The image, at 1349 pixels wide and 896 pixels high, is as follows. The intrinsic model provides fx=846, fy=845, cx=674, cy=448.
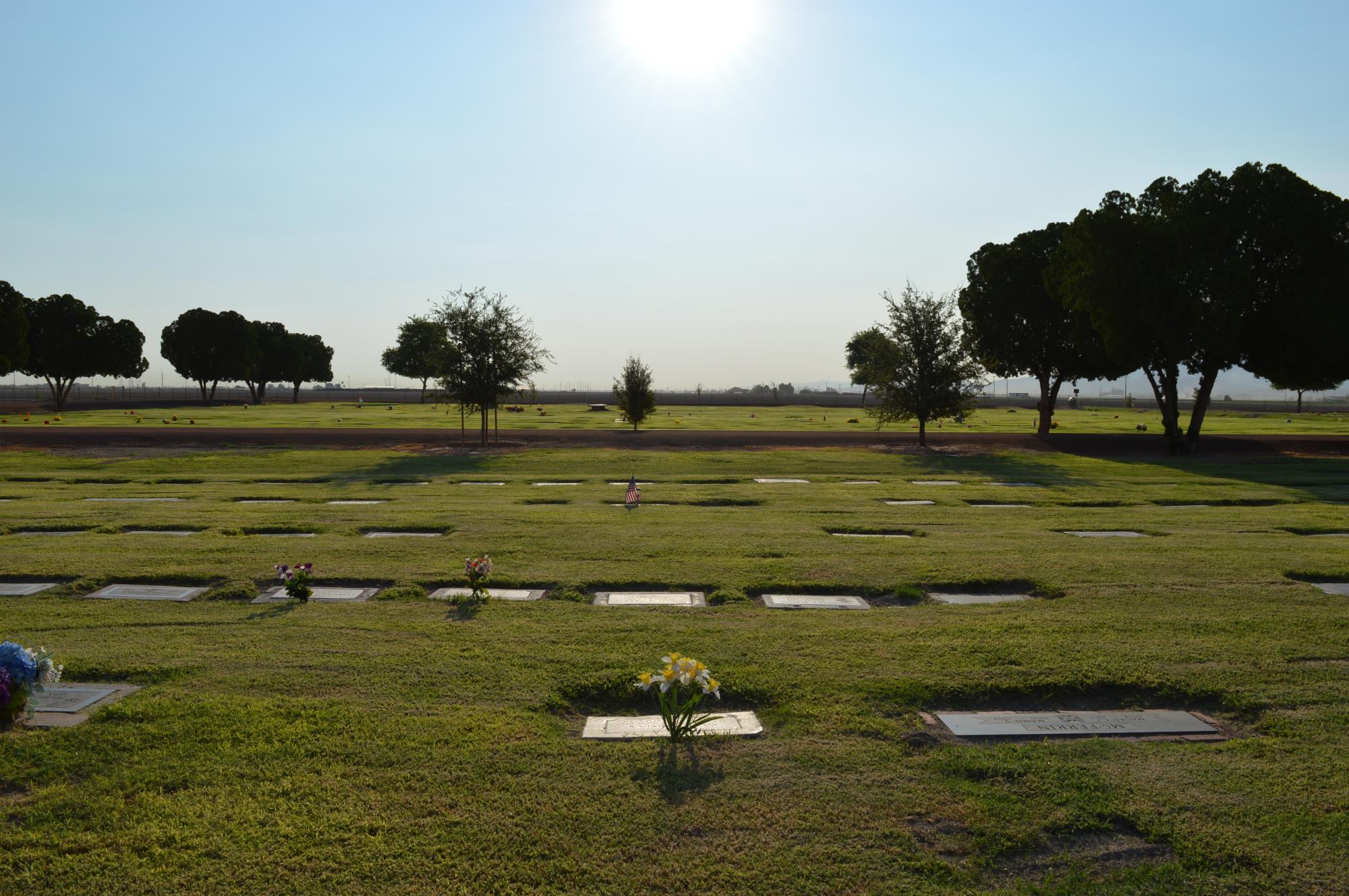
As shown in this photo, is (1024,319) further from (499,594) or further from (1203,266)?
(499,594)

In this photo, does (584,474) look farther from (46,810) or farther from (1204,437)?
(1204,437)

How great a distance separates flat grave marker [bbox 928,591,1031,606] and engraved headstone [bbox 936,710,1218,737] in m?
2.58

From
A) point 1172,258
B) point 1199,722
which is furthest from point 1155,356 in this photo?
point 1199,722

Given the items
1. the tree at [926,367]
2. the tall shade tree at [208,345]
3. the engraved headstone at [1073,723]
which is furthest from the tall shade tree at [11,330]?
the engraved headstone at [1073,723]

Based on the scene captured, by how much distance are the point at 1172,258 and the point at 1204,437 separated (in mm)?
9835

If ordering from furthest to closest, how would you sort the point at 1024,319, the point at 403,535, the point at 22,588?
the point at 1024,319 < the point at 403,535 < the point at 22,588

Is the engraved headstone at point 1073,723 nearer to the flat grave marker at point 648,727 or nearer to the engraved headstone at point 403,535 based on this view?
the flat grave marker at point 648,727

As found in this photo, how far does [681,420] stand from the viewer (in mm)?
49906

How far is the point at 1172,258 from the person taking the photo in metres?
25.5

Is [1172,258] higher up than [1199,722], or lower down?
higher up

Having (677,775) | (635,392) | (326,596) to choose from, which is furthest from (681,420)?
(677,775)

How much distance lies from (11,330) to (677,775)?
6181 cm

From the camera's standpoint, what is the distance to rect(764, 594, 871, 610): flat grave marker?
295 inches

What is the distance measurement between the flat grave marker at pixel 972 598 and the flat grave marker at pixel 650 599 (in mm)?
2215
